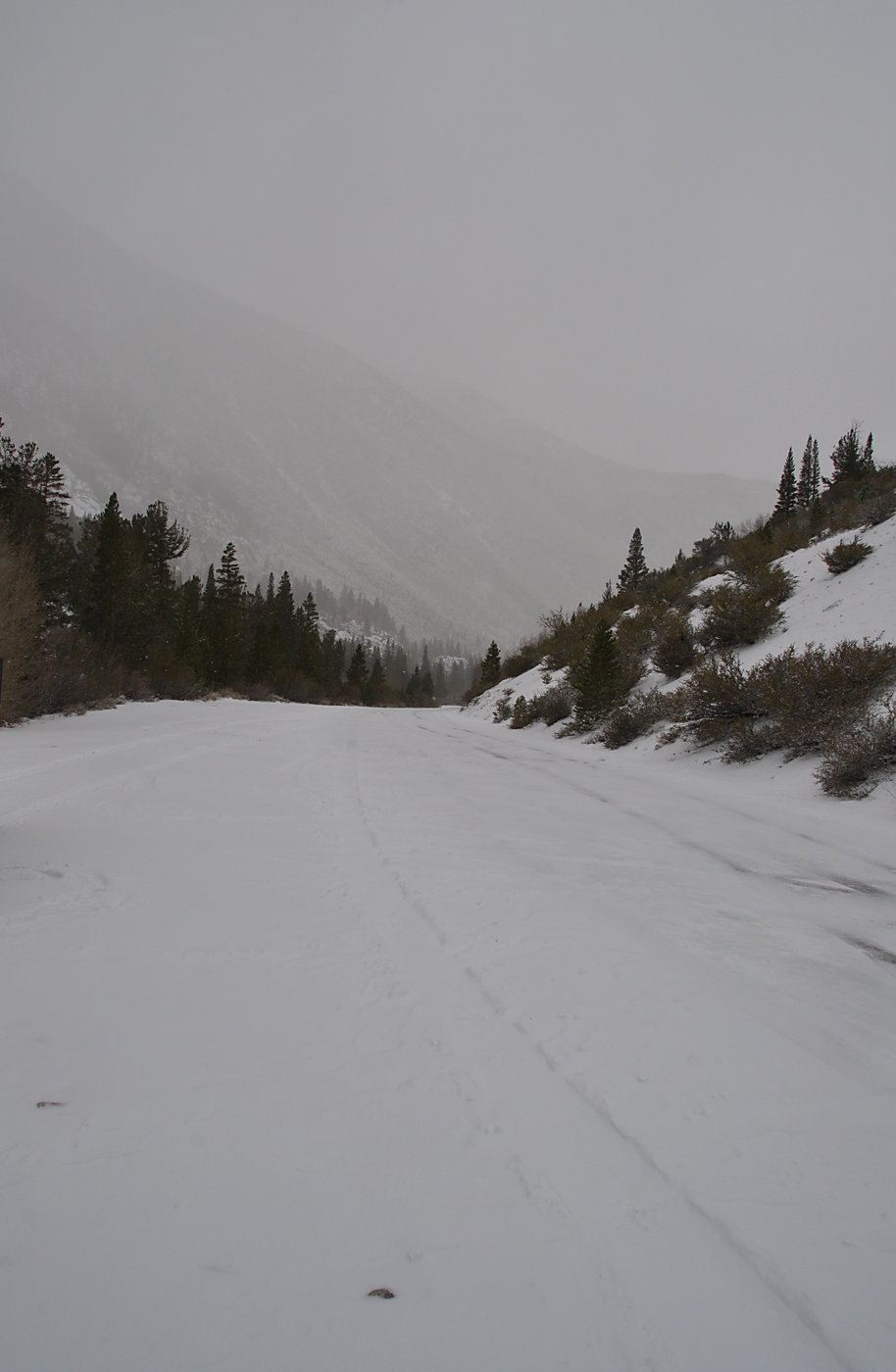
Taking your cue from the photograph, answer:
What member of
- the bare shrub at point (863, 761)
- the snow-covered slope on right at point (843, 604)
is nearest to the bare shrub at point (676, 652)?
the snow-covered slope on right at point (843, 604)

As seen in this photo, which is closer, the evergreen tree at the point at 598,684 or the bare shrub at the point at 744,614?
the bare shrub at the point at 744,614

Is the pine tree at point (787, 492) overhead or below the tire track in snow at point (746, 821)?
overhead

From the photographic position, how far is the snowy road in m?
1.05

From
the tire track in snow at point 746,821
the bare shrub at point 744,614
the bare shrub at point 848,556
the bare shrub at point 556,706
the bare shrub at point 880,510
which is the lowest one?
the tire track in snow at point 746,821

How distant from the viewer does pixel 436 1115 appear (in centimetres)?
155

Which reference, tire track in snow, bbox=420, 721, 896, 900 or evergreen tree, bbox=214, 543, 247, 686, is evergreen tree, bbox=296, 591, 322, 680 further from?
tire track in snow, bbox=420, 721, 896, 900

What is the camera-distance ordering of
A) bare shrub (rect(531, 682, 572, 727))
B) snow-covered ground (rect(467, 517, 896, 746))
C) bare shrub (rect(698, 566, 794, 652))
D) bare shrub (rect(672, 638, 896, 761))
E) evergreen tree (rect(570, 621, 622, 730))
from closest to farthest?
bare shrub (rect(672, 638, 896, 761)), snow-covered ground (rect(467, 517, 896, 746)), bare shrub (rect(698, 566, 794, 652)), evergreen tree (rect(570, 621, 622, 730)), bare shrub (rect(531, 682, 572, 727))

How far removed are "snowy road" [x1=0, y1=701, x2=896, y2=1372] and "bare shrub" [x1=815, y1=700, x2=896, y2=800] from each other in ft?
11.1

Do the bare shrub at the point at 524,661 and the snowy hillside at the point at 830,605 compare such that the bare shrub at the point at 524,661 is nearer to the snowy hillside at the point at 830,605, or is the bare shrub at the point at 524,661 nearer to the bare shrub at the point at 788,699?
the snowy hillside at the point at 830,605

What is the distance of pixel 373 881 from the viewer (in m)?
3.25

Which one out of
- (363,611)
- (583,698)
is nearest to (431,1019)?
(583,698)

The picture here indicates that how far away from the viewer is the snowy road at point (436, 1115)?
1.05m

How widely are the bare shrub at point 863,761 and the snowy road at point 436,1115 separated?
3.40m

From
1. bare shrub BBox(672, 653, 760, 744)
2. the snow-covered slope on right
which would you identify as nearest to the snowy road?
bare shrub BBox(672, 653, 760, 744)
